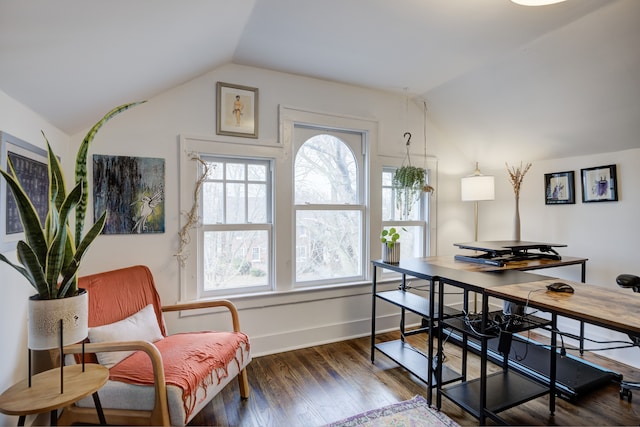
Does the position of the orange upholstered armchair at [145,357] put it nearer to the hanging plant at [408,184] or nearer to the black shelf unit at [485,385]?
the black shelf unit at [485,385]

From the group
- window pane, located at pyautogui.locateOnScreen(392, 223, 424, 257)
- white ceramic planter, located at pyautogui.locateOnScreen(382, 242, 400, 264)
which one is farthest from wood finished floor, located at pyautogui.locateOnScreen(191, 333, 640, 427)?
window pane, located at pyautogui.locateOnScreen(392, 223, 424, 257)

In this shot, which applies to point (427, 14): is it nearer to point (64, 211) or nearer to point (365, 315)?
point (64, 211)

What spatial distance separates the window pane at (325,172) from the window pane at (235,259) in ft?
1.81

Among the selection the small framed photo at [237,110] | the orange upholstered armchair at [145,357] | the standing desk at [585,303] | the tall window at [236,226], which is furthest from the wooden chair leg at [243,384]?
the small framed photo at [237,110]

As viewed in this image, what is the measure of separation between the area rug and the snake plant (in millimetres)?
1577

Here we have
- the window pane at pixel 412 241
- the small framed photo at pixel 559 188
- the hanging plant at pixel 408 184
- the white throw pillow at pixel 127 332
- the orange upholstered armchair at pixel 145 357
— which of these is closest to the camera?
the orange upholstered armchair at pixel 145 357

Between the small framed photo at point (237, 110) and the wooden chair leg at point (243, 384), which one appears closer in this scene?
the wooden chair leg at point (243, 384)

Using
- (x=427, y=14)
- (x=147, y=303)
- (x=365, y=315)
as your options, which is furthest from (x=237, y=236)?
(x=427, y=14)

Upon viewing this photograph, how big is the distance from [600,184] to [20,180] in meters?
4.01

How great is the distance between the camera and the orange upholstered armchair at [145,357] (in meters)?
1.52

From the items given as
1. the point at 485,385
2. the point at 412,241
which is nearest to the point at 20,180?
the point at 485,385

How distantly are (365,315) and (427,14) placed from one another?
257 centimetres

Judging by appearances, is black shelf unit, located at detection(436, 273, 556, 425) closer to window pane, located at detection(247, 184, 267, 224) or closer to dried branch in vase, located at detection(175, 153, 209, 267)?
window pane, located at detection(247, 184, 267, 224)

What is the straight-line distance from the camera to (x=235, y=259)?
9.12ft
